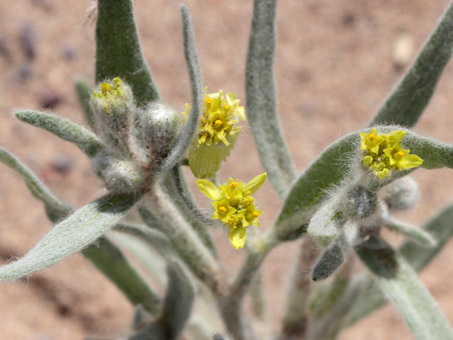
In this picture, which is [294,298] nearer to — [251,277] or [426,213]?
[251,277]

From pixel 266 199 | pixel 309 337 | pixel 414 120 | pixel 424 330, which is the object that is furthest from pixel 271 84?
pixel 266 199

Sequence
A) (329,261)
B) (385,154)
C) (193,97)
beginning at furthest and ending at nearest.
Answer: (329,261) < (385,154) < (193,97)

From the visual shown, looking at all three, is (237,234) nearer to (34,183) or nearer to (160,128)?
(160,128)

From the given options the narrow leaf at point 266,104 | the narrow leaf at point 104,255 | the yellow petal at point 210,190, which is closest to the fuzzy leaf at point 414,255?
the narrow leaf at point 266,104

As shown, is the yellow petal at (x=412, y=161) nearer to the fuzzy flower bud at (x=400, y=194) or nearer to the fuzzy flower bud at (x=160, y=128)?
the fuzzy flower bud at (x=400, y=194)

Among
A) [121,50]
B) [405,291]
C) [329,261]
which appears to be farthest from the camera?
[405,291]

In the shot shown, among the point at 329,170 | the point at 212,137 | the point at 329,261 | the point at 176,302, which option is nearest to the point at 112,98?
the point at 212,137
